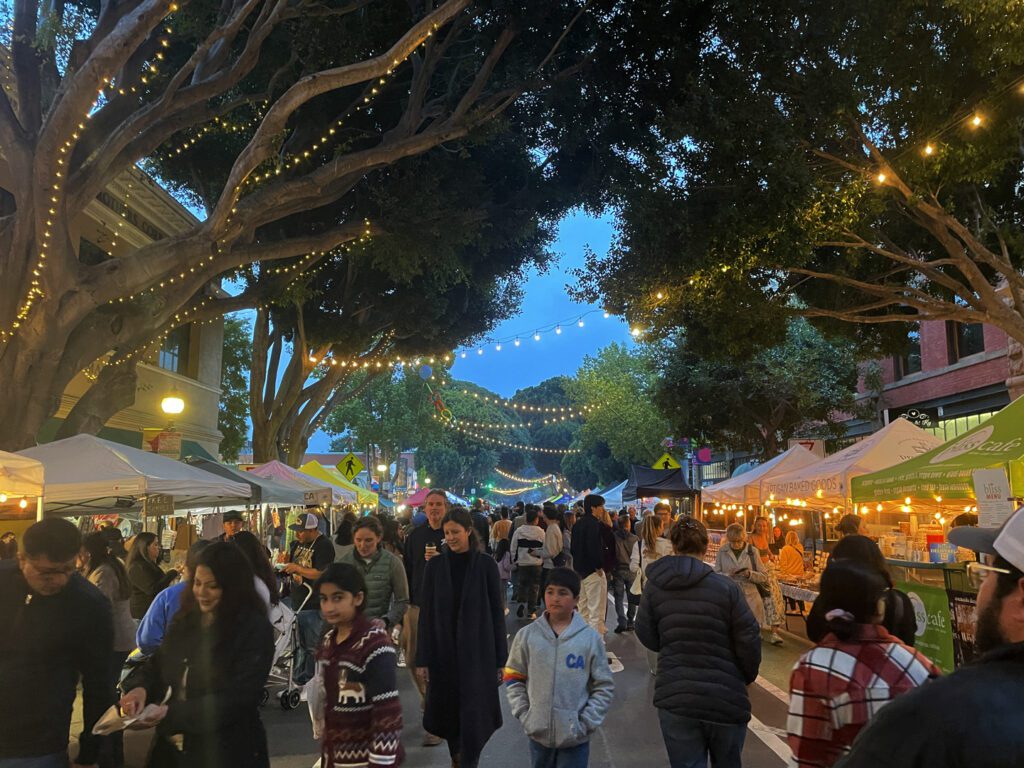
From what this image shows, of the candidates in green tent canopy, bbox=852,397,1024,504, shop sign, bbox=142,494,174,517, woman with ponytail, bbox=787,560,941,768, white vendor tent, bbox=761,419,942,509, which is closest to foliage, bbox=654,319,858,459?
white vendor tent, bbox=761,419,942,509

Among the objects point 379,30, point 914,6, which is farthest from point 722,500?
point 379,30

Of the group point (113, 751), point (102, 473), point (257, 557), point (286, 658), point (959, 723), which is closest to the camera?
point (959, 723)

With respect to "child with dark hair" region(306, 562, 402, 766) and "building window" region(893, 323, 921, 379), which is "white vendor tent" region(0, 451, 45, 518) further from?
"building window" region(893, 323, 921, 379)

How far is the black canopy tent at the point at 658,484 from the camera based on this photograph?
24.7 metres

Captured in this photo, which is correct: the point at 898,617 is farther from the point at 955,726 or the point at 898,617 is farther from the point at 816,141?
the point at 816,141

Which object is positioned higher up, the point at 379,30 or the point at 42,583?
the point at 379,30

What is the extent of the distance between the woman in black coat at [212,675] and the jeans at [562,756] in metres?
1.45

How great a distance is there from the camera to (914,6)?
960 centimetres

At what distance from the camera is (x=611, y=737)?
6898 millimetres

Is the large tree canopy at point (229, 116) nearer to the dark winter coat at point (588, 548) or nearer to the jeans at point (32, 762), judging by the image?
the dark winter coat at point (588, 548)

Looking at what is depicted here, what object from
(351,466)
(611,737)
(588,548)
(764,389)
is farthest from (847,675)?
(764,389)

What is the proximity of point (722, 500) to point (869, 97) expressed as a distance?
356 inches

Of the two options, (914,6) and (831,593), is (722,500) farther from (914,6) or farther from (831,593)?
(831,593)

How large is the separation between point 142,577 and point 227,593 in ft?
17.0
